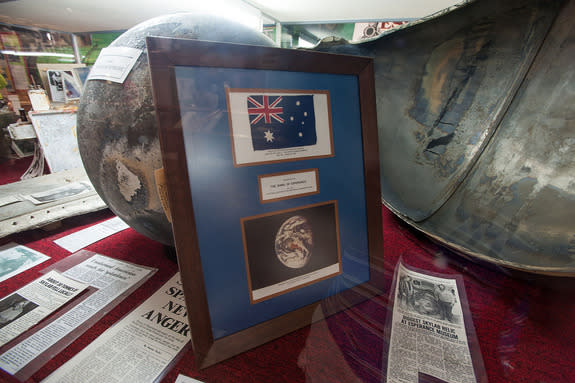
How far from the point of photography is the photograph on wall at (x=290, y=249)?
47 cm

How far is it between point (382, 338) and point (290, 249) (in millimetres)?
272

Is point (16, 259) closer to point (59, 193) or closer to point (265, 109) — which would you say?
point (59, 193)

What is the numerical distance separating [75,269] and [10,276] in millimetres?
175

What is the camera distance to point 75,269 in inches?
30.3

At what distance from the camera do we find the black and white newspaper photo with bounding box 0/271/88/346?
57 cm

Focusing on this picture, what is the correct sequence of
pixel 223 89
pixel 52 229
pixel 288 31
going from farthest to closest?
pixel 288 31, pixel 52 229, pixel 223 89

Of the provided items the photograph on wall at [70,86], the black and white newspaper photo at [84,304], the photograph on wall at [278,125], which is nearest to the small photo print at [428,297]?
the photograph on wall at [278,125]

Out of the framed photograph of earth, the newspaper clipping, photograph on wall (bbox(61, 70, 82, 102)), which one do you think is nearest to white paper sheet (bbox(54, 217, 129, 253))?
the framed photograph of earth

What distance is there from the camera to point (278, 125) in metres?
0.47

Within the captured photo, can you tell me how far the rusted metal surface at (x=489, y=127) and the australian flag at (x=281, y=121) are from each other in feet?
1.88

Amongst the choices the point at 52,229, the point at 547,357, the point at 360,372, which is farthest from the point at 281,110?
the point at 52,229

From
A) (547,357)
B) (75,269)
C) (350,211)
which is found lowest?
(547,357)

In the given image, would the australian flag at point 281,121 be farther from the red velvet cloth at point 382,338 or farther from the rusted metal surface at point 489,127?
the rusted metal surface at point 489,127

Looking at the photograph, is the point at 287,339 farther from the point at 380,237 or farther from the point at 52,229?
the point at 52,229
